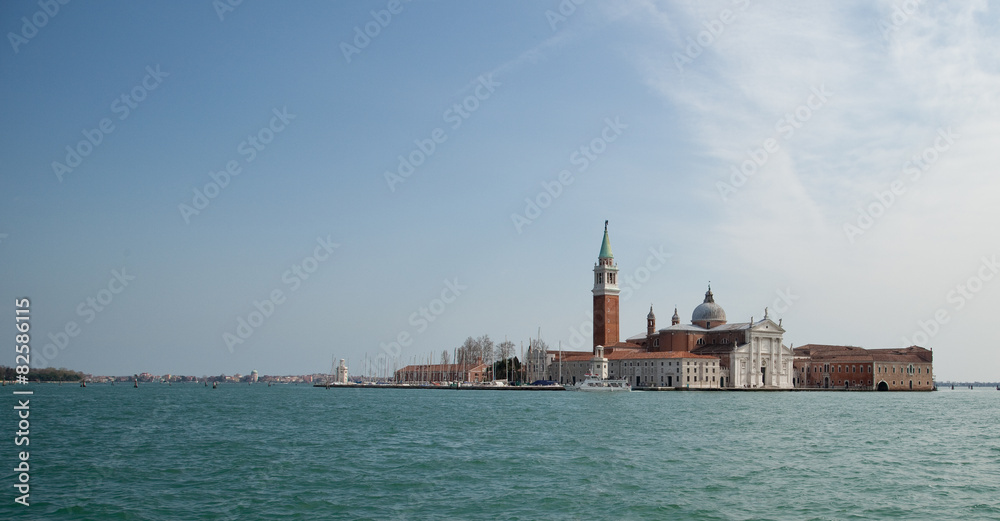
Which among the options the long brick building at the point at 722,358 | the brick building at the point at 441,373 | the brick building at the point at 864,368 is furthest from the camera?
the brick building at the point at 441,373

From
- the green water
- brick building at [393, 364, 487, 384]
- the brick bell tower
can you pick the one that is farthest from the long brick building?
the green water

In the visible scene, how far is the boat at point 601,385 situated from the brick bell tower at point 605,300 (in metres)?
5.94

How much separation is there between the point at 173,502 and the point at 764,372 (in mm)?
88981

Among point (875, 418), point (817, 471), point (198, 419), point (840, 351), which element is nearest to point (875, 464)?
point (817, 471)

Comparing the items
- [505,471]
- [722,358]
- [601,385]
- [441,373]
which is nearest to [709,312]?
[722,358]

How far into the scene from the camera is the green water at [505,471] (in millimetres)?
15523

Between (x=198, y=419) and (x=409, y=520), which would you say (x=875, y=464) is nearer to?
(x=409, y=520)

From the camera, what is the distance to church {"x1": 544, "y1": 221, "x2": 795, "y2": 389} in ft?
301

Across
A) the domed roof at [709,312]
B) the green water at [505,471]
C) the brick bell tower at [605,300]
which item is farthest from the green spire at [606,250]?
the green water at [505,471]

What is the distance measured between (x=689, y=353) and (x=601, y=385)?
431 inches

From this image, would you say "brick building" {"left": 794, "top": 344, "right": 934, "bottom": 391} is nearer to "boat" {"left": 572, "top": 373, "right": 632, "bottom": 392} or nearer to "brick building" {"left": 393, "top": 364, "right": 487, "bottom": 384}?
"boat" {"left": 572, "top": 373, "right": 632, "bottom": 392}

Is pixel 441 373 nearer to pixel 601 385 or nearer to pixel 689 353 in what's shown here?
pixel 601 385

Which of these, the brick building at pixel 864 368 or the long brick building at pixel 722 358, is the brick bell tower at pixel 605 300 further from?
the brick building at pixel 864 368

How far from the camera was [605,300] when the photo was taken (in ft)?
322
